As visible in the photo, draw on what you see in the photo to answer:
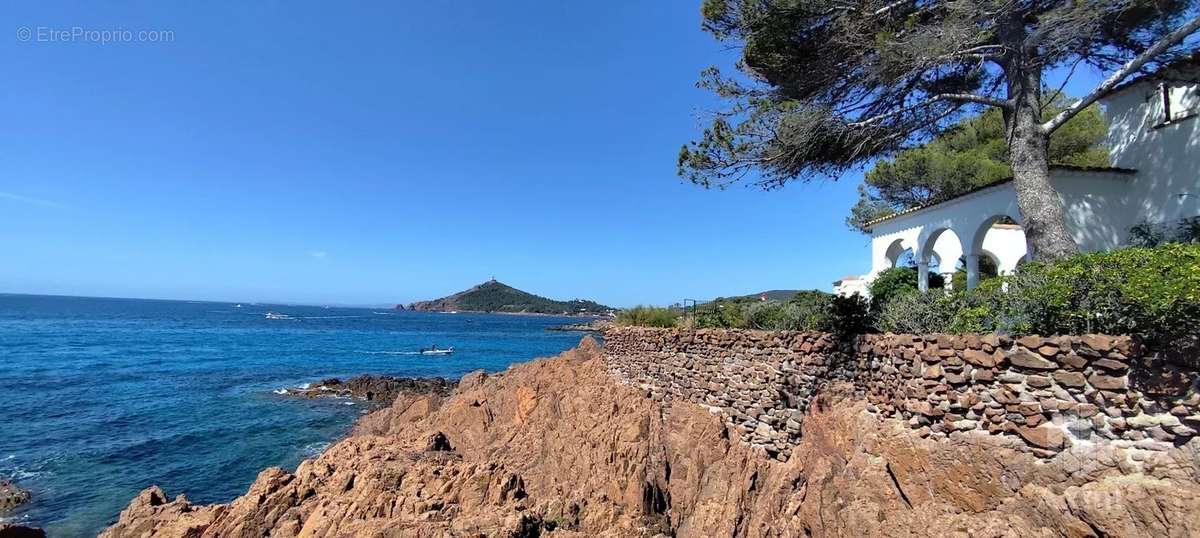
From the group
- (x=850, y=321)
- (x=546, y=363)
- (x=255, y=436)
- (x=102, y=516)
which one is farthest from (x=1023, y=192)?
(x=255, y=436)

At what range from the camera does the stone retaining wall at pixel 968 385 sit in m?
5.43

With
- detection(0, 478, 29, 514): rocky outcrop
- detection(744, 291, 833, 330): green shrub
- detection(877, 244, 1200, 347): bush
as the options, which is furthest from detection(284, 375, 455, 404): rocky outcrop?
detection(877, 244, 1200, 347): bush

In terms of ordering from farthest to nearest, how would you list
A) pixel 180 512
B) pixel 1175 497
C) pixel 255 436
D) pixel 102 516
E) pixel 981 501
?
pixel 255 436
pixel 102 516
pixel 180 512
pixel 981 501
pixel 1175 497

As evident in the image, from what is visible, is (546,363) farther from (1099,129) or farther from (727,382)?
(1099,129)

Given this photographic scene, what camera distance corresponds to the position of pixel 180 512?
32.9 ft

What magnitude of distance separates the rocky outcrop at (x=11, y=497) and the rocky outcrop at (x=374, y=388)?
14.1m

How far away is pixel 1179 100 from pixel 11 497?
2647 centimetres

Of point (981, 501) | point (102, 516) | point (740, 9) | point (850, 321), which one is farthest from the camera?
point (102, 516)

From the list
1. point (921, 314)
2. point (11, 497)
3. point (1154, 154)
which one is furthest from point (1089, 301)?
point (11, 497)

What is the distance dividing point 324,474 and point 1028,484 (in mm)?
10237

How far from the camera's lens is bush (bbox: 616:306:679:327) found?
1486 cm

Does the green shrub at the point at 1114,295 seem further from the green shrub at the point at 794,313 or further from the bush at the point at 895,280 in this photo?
the bush at the point at 895,280

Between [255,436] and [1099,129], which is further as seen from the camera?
[255,436]

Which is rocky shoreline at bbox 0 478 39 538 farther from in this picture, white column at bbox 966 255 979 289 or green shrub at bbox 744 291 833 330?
white column at bbox 966 255 979 289
